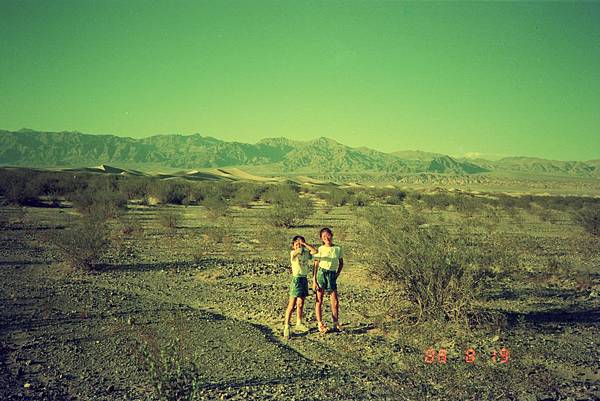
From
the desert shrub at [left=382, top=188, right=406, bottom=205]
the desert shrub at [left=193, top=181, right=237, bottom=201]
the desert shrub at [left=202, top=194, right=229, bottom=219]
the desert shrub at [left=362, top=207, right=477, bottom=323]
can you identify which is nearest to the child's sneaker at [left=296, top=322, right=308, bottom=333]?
the desert shrub at [left=362, top=207, right=477, bottom=323]

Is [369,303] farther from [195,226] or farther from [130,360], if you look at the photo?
[195,226]

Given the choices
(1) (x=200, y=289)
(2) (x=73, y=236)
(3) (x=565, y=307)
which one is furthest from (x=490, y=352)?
(2) (x=73, y=236)

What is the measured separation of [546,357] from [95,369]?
22.0ft

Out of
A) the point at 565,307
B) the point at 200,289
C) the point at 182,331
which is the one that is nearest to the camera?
the point at 182,331

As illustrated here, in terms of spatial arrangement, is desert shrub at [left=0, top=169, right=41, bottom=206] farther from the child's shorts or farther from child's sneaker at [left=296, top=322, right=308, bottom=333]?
the child's shorts

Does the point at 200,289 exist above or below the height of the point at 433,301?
below

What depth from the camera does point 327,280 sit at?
849cm

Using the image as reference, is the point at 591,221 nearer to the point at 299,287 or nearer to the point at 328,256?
the point at 328,256

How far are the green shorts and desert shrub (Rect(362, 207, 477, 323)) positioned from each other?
4.81 feet

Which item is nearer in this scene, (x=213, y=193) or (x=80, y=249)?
(x=80, y=249)

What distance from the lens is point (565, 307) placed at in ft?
34.4

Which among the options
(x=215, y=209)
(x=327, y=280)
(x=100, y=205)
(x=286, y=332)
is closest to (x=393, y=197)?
(x=215, y=209)
